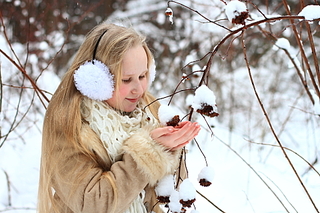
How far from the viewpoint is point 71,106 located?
1.22 meters

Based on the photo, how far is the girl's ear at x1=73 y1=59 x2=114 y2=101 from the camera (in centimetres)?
119

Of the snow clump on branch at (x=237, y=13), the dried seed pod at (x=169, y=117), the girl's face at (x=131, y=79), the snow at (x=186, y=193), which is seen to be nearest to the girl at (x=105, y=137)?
Result: the girl's face at (x=131, y=79)

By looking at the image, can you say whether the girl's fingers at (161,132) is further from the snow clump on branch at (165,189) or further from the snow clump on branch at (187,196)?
the snow clump on branch at (187,196)

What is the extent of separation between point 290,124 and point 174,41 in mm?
2356

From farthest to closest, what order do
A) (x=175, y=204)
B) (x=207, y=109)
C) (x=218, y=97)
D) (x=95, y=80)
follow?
(x=218, y=97)
(x=95, y=80)
(x=175, y=204)
(x=207, y=109)

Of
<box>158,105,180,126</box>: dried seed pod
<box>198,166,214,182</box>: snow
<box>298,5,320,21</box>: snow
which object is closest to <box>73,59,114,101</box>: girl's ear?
<box>158,105,180,126</box>: dried seed pod

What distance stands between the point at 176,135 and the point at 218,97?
3482 mm

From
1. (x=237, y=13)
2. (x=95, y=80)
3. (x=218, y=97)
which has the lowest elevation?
(x=95, y=80)

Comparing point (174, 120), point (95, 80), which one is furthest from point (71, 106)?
point (174, 120)

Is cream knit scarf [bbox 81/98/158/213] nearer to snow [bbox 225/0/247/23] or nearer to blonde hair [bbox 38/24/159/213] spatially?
blonde hair [bbox 38/24/159/213]

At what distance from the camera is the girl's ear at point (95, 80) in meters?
1.19

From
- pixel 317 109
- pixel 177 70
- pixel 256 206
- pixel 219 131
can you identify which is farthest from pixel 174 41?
pixel 317 109

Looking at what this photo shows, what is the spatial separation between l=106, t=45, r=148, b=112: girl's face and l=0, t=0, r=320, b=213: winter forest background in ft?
0.51

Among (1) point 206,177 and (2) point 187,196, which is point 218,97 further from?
(2) point 187,196
